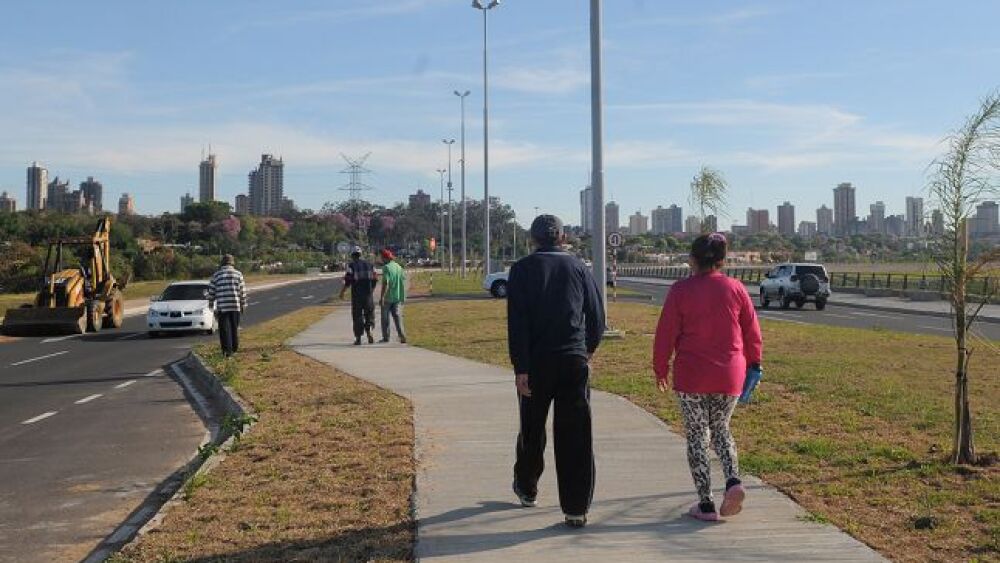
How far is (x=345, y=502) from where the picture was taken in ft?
22.1

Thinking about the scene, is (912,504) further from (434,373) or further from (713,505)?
(434,373)

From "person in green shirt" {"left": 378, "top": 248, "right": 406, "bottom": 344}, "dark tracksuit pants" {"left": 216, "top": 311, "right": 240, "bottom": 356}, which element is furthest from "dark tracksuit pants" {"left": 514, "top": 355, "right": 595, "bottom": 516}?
"person in green shirt" {"left": 378, "top": 248, "right": 406, "bottom": 344}

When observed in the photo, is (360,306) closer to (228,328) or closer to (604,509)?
(228,328)

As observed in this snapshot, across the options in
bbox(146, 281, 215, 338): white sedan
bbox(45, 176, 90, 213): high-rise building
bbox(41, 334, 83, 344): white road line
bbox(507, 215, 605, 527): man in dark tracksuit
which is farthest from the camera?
bbox(45, 176, 90, 213): high-rise building

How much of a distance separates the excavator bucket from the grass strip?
12.7 meters

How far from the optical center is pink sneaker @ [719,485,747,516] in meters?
5.98

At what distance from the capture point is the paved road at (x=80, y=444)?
22.8ft

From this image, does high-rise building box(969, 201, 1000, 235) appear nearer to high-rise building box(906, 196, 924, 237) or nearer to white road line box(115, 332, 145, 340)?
high-rise building box(906, 196, 924, 237)

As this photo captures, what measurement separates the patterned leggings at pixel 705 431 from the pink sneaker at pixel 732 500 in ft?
0.26

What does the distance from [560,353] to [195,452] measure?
516 centimetres

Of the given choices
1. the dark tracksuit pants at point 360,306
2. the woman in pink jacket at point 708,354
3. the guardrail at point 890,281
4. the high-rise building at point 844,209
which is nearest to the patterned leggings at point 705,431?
the woman in pink jacket at point 708,354

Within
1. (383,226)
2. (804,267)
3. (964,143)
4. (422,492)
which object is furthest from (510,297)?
(383,226)

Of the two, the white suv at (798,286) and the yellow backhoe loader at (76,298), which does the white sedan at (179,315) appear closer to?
the yellow backhoe loader at (76,298)

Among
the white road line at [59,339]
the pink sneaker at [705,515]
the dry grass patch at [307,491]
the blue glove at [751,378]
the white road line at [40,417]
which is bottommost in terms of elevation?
the white road line at [59,339]
